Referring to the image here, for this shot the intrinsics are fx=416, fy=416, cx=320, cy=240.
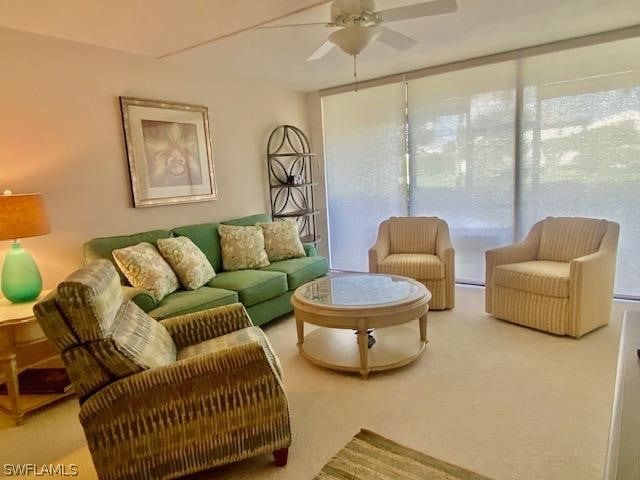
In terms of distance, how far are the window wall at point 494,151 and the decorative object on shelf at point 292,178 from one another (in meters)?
0.30

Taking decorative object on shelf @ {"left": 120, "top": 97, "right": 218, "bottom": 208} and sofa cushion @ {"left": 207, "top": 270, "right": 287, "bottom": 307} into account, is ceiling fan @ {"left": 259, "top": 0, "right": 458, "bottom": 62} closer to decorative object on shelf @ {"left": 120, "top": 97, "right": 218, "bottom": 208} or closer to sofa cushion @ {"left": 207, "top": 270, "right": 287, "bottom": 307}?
decorative object on shelf @ {"left": 120, "top": 97, "right": 218, "bottom": 208}

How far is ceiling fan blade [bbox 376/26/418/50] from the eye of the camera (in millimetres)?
2594

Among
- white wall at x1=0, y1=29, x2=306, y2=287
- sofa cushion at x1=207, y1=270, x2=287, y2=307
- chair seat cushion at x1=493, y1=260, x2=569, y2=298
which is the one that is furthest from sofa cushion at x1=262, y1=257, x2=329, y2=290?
chair seat cushion at x1=493, y1=260, x2=569, y2=298

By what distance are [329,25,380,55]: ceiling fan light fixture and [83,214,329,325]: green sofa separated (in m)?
1.90

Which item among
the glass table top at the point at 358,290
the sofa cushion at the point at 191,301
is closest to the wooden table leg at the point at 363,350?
the glass table top at the point at 358,290

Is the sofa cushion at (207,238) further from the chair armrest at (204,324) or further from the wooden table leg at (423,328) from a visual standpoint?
the wooden table leg at (423,328)

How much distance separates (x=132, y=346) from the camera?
175 cm

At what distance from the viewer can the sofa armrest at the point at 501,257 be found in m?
3.55

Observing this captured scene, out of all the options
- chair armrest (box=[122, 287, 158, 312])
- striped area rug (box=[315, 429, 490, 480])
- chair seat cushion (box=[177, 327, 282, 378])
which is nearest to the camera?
striped area rug (box=[315, 429, 490, 480])

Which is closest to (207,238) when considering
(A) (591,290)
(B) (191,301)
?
(B) (191,301)

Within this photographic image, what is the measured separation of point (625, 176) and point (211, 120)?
3832 mm

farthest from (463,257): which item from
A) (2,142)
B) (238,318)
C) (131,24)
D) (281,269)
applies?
(2,142)

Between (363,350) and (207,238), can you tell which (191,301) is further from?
(363,350)

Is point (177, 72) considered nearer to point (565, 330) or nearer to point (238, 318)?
point (238, 318)
